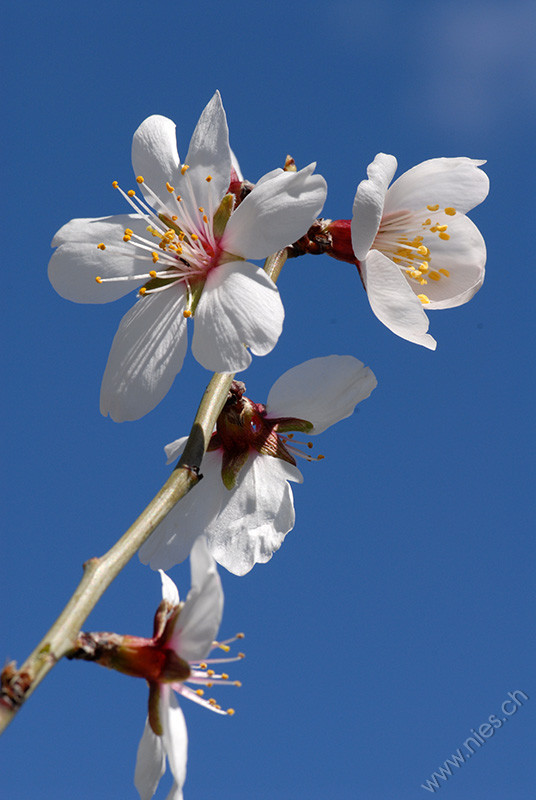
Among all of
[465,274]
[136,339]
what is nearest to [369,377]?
[465,274]

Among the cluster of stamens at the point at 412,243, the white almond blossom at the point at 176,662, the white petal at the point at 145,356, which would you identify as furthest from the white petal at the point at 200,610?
the cluster of stamens at the point at 412,243

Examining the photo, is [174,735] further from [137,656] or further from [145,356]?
[145,356]

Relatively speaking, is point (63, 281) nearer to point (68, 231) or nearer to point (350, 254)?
point (68, 231)

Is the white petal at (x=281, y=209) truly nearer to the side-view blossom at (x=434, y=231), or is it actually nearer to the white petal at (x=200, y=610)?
the side-view blossom at (x=434, y=231)

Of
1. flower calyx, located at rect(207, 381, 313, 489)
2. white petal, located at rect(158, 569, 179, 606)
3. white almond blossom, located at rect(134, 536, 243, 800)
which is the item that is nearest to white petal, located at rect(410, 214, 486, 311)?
flower calyx, located at rect(207, 381, 313, 489)

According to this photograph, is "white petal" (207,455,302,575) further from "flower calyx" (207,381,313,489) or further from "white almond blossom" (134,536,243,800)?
"white almond blossom" (134,536,243,800)

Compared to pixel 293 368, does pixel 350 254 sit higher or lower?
higher

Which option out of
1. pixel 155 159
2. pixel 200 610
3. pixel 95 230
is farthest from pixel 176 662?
pixel 155 159
